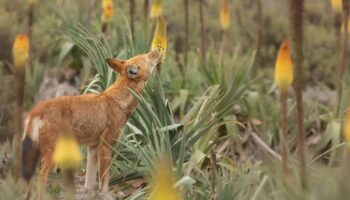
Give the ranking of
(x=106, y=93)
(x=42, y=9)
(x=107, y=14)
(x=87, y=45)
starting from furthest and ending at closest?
(x=42, y=9) → (x=107, y=14) → (x=87, y=45) → (x=106, y=93)

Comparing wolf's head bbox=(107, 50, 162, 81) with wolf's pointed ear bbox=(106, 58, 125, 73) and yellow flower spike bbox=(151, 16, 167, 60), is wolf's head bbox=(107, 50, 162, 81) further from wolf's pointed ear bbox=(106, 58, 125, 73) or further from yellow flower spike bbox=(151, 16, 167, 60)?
yellow flower spike bbox=(151, 16, 167, 60)

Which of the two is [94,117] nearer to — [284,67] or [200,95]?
[284,67]

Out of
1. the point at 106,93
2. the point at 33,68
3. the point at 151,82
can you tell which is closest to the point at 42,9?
the point at 33,68

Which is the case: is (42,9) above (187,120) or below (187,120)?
above

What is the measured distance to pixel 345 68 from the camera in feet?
31.5

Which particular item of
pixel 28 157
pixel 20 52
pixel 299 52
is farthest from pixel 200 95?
pixel 299 52

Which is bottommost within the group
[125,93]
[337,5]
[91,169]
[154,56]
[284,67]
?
[91,169]

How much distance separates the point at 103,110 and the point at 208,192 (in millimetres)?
935

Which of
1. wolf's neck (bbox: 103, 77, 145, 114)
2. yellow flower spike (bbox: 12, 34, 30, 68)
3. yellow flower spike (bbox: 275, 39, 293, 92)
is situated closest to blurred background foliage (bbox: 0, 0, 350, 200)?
wolf's neck (bbox: 103, 77, 145, 114)

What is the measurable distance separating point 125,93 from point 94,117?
0.35m

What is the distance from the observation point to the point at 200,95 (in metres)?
10.9

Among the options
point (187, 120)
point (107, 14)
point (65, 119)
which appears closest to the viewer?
point (65, 119)

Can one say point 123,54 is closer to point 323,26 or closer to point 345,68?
point 345,68

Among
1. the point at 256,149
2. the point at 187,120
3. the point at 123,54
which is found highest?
the point at 123,54
